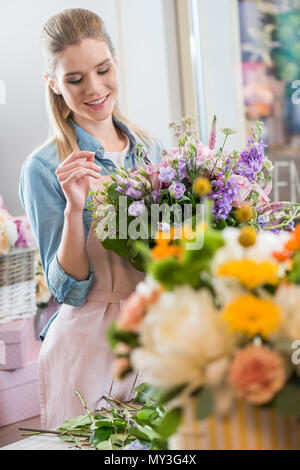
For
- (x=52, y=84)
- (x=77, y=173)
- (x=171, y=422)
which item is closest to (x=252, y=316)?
(x=171, y=422)

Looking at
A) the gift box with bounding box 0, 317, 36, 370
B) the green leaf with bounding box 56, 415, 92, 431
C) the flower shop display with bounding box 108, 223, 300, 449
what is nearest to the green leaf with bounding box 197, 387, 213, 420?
the flower shop display with bounding box 108, 223, 300, 449

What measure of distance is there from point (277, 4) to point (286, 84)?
0.98ft

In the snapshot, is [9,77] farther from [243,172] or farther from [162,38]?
[243,172]

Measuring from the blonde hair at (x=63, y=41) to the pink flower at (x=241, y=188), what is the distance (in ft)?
1.72

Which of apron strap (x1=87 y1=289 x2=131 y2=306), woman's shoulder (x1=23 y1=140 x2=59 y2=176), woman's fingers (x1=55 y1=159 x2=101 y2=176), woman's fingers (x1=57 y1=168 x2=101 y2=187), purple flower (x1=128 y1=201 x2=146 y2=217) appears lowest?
apron strap (x1=87 y1=289 x2=131 y2=306)

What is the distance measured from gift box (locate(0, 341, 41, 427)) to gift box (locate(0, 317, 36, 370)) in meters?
0.04

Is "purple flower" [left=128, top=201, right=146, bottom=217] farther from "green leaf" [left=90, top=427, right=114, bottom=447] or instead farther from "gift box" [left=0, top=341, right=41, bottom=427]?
"gift box" [left=0, top=341, right=41, bottom=427]

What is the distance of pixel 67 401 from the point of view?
1.48m

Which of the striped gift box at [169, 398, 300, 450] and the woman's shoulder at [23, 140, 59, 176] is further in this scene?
the woman's shoulder at [23, 140, 59, 176]

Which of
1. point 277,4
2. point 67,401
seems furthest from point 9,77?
point 67,401

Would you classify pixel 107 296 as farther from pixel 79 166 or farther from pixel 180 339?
pixel 180 339

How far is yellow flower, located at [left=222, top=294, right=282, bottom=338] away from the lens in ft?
1.80

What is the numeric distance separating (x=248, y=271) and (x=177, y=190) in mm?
654

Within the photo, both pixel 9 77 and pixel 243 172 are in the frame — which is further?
pixel 9 77
